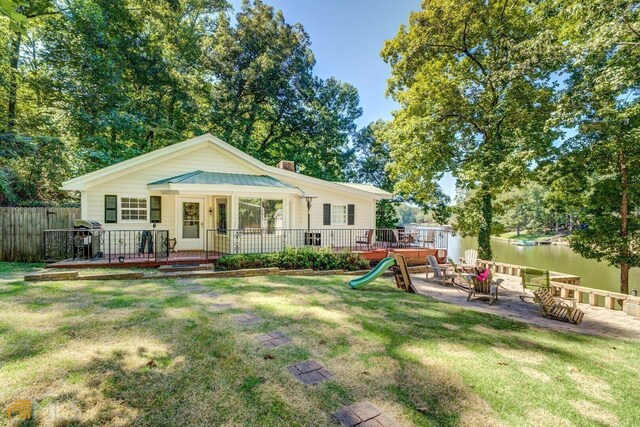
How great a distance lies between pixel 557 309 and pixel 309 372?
6372mm

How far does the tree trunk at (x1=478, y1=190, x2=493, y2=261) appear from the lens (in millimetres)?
14875

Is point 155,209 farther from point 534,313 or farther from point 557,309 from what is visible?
point 557,309

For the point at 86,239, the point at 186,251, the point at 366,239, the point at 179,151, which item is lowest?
the point at 186,251

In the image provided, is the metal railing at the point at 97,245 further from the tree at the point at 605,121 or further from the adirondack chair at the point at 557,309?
the tree at the point at 605,121

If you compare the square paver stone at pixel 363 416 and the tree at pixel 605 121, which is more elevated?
the tree at pixel 605 121

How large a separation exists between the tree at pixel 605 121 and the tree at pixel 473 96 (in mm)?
1047

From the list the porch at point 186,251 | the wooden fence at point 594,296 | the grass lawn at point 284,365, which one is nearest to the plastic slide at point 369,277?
the grass lawn at point 284,365

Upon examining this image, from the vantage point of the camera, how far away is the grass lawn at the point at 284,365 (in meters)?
2.79

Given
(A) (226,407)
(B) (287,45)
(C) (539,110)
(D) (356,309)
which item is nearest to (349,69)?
(B) (287,45)

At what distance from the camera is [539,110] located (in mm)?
12734

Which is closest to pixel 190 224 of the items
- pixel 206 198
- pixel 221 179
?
pixel 206 198

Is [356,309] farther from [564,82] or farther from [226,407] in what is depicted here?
[564,82]

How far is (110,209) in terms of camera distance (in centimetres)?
1095

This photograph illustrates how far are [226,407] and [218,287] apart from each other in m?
4.84
